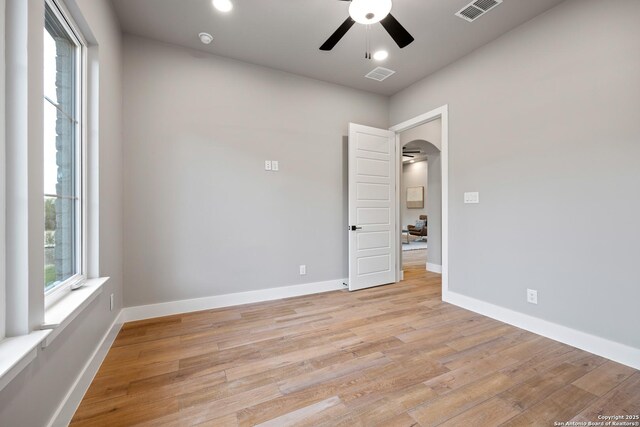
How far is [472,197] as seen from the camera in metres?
3.12

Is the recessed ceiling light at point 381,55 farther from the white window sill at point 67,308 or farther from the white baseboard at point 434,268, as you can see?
the white baseboard at point 434,268

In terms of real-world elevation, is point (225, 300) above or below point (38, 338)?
below

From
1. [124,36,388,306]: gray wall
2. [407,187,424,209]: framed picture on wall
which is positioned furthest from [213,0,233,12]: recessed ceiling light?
[407,187,424,209]: framed picture on wall

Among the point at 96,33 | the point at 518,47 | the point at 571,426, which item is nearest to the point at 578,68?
the point at 518,47

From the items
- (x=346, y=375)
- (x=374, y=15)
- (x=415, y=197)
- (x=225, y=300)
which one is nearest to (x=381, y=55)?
(x=374, y=15)

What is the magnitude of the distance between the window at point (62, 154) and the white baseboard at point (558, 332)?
3.66 m

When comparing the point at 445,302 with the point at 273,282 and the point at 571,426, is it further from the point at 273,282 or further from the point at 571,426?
the point at 273,282

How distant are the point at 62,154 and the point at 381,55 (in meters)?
3.17

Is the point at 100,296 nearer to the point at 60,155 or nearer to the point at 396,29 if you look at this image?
the point at 60,155

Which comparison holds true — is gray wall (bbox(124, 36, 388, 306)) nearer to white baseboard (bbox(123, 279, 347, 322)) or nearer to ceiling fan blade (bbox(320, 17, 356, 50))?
white baseboard (bbox(123, 279, 347, 322))

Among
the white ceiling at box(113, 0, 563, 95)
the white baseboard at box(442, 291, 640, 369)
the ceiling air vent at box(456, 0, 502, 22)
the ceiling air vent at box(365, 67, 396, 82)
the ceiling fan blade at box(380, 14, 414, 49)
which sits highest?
the ceiling air vent at box(365, 67, 396, 82)

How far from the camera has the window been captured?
1.56m

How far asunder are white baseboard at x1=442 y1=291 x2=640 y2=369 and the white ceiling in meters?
2.84

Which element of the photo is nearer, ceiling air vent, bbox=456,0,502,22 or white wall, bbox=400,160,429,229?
ceiling air vent, bbox=456,0,502,22
